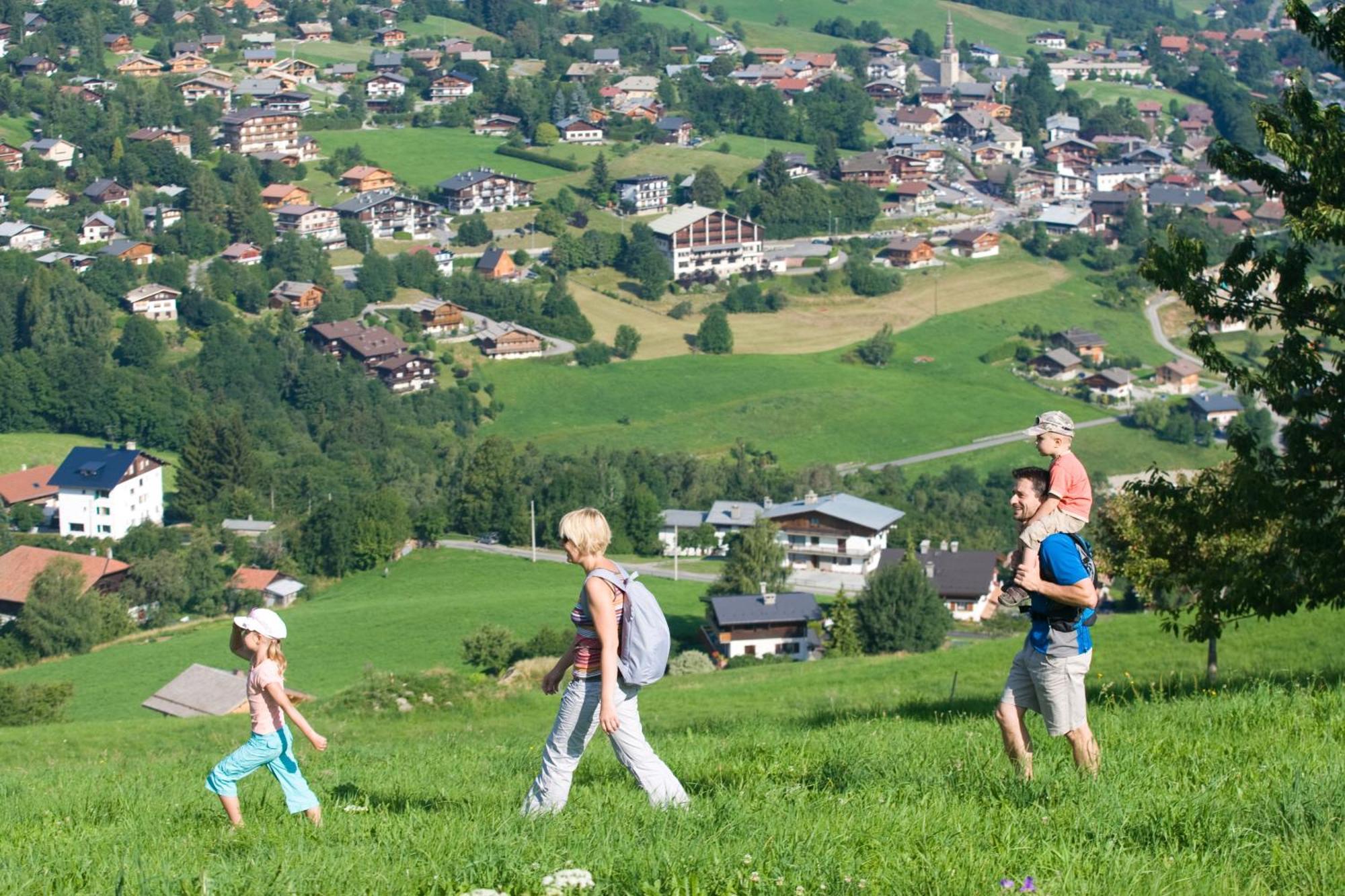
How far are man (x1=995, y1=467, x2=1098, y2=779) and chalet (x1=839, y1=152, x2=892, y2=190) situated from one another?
3686 inches

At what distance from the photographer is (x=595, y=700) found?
580 cm

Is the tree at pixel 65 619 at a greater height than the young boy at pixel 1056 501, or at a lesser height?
lesser

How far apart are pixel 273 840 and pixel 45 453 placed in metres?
59.5

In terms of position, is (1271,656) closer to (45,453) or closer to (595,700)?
(595,700)

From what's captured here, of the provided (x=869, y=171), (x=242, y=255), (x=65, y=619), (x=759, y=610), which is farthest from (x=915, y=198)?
(x=65, y=619)

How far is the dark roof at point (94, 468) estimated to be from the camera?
2031 inches

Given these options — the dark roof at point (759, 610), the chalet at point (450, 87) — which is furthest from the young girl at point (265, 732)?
the chalet at point (450, 87)

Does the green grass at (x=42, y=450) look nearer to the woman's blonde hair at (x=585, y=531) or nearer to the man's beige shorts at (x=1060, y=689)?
the woman's blonde hair at (x=585, y=531)

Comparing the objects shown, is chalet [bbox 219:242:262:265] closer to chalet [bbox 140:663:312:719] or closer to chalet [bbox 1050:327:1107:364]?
chalet [bbox 1050:327:1107:364]

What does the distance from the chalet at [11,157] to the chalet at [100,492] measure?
42617 millimetres

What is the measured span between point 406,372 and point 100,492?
17184 millimetres

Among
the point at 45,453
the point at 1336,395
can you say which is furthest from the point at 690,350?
the point at 1336,395

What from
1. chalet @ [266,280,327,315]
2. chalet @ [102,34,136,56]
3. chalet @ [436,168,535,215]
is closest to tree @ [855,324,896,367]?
chalet @ [266,280,327,315]

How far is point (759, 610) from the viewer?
1465 inches
